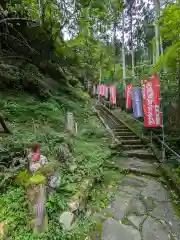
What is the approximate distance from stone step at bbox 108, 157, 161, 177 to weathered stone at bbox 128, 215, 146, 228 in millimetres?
1763

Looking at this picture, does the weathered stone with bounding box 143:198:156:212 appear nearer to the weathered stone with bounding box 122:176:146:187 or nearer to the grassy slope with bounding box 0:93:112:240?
the weathered stone with bounding box 122:176:146:187

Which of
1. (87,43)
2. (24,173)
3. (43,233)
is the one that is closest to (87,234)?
(43,233)

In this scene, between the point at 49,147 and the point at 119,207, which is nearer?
the point at 119,207

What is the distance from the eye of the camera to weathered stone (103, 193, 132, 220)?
3149 mm

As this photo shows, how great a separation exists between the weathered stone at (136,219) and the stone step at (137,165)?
5.78ft

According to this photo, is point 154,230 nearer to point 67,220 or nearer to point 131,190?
point 131,190

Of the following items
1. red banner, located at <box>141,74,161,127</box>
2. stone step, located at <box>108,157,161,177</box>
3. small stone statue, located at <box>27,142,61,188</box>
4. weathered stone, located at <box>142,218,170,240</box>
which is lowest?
weathered stone, located at <box>142,218,170,240</box>

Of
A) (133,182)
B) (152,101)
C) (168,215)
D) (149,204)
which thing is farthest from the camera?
(152,101)

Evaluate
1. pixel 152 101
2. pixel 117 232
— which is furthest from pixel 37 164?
pixel 152 101

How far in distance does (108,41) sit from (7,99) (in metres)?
17.1

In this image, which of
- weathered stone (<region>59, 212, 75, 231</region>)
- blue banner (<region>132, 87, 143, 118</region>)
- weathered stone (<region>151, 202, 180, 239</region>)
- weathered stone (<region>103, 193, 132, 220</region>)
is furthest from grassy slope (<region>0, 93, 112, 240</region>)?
blue banner (<region>132, 87, 143, 118</region>)

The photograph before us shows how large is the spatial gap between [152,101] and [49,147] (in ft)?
10.3

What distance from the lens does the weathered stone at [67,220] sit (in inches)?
99.2

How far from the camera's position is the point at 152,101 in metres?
5.11
